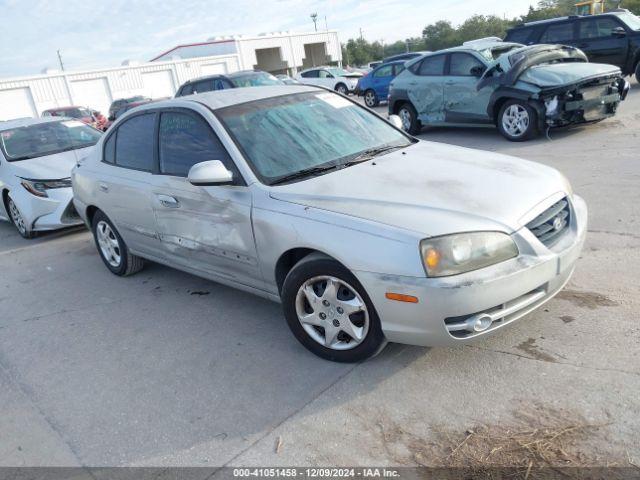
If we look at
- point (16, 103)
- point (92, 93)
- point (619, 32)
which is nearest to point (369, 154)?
point (619, 32)

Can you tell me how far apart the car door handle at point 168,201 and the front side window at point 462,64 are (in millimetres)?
7437

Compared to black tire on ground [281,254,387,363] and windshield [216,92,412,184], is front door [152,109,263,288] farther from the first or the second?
black tire on ground [281,254,387,363]

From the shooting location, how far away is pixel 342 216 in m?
3.16

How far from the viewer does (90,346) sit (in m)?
4.18

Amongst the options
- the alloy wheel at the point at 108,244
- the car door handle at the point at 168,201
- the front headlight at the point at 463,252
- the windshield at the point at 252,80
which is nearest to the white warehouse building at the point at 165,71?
the windshield at the point at 252,80

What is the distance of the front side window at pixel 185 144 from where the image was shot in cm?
399

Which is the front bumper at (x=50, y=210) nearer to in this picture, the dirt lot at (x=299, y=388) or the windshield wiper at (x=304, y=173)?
the dirt lot at (x=299, y=388)

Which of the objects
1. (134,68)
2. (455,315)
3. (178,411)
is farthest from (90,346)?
(134,68)

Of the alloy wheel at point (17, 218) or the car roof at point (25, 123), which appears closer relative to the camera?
the alloy wheel at point (17, 218)

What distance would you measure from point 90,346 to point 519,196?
126 inches

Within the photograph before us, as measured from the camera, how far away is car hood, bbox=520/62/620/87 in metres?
8.77

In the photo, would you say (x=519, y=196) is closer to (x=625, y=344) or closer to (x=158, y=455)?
(x=625, y=344)

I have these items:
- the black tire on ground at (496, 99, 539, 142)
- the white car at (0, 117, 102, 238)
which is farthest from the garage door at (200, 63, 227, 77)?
the black tire on ground at (496, 99, 539, 142)

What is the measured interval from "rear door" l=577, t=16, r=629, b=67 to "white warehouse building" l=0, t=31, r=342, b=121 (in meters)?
36.3
